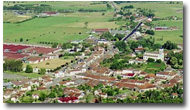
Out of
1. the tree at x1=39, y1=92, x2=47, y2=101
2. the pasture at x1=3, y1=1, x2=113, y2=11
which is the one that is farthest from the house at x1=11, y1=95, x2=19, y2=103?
the pasture at x1=3, y1=1, x2=113, y2=11

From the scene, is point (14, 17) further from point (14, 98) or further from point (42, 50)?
point (14, 98)

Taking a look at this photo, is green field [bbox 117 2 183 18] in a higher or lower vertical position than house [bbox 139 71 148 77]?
higher

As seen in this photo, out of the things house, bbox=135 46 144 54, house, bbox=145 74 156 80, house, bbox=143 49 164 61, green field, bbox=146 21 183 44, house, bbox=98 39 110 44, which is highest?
green field, bbox=146 21 183 44

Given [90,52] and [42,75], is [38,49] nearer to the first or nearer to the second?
[90,52]

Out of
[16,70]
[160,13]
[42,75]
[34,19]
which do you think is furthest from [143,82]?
[160,13]

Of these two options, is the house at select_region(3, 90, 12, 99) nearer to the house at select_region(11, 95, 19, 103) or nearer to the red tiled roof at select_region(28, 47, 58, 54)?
the house at select_region(11, 95, 19, 103)

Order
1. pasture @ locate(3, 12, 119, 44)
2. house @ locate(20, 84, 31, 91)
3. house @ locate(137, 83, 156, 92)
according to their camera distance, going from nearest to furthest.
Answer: house @ locate(137, 83, 156, 92)
house @ locate(20, 84, 31, 91)
pasture @ locate(3, 12, 119, 44)

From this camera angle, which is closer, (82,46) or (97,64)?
(97,64)

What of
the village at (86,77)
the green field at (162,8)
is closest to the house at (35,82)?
the village at (86,77)

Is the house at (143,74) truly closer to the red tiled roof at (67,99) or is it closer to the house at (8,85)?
the red tiled roof at (67,99)
